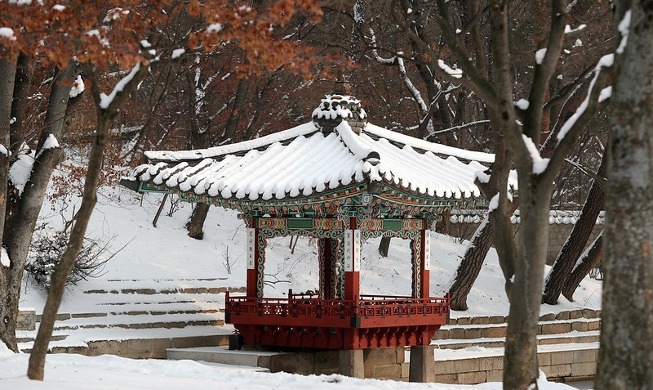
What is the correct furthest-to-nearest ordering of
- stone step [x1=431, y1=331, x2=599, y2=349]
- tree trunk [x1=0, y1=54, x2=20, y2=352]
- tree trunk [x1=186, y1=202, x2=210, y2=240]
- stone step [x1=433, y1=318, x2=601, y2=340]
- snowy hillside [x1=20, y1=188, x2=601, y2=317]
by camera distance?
1. tree trunk [x1=186, y1=202, x2=210, y2=240]
2. snowy hillside [x1=20, y1=188, x2=601, y2=317]
3. stone step [x1=433, y1=318, x2=601, y2=340]
4. stone step [x1=431, y1=331, x2=599, y2=349]
5. tree trunk [x1=0, y1=54, x2=20, y2=352]

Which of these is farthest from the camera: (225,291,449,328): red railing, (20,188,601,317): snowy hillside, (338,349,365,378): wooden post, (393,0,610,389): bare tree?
(20,188,601,317): snowy hillside

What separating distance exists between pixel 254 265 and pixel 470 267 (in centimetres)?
667

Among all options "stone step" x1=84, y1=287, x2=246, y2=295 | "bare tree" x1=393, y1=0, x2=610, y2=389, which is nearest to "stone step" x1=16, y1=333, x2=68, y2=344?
"stone step" x1=84, y1=287, x2=246, y2=295

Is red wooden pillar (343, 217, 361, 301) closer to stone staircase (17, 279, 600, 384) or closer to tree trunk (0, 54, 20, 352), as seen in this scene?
stone staircase (17, 279, 600, 384)

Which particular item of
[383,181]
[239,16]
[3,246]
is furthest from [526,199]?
[3,246]

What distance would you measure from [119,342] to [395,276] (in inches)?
352

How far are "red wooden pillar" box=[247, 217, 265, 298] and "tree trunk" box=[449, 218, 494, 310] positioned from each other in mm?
6319

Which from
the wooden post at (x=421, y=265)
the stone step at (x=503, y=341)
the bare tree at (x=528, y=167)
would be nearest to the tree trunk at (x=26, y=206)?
the bare tree at (x=528, y=167)

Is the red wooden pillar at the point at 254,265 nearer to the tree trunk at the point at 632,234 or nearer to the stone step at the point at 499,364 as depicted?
the stone step at the point at 499,364

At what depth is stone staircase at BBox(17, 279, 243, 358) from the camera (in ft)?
53.9

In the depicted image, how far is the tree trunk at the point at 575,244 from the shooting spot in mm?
23375

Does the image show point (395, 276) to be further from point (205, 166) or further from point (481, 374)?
point (205, 166)

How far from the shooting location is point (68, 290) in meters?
18.6

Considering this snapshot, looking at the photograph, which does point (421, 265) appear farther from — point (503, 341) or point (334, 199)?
point (503, 341)
